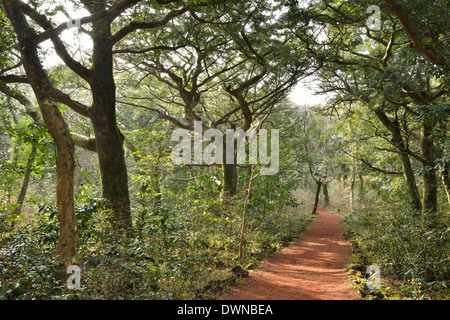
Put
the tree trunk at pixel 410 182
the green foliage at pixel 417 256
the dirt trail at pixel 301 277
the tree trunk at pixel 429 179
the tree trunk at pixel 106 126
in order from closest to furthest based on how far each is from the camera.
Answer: the green foliage at pixel 417 256, the dirt trail at pixel 301 277, the tree trunk at pixel 106 126, the tree trunk at pixel 429 179, the tree trunk at pixel 410 182

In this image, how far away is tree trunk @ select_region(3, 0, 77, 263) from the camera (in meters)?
3.93

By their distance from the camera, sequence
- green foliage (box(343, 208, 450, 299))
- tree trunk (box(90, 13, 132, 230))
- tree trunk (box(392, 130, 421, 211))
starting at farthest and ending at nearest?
1. tree trunk (box(392, 130, 421, 211))
2. tree trunk (box(90, 13, 132, 230))
3. green foliage (box(343, 208, 450, 299))

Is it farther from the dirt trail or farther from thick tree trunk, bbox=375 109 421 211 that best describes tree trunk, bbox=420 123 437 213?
the dirt trail

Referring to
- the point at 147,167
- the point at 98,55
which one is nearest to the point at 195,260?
the point at 147,167

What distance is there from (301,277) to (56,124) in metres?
5.42

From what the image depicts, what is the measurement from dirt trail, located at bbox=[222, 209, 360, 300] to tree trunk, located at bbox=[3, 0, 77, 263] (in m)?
2.67

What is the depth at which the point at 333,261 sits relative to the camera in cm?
711

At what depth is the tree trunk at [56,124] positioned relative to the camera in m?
3.93

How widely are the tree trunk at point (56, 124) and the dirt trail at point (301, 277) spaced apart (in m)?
2.67

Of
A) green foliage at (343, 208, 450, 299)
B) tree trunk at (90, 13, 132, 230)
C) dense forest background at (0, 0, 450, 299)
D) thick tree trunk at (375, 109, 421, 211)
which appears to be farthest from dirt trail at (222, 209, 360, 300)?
tree trunk at (90, 13, 132, 230)

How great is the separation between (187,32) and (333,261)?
24.5 feet

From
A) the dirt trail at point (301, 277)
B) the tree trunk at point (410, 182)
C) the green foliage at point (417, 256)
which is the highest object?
the tree trunk at point (410, 182)

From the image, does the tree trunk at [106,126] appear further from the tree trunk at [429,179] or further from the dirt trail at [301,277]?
the tree trunk at [429,179]

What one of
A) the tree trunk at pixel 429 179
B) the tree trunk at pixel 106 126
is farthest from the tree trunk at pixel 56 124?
the tree trunk at pixel 429 179
